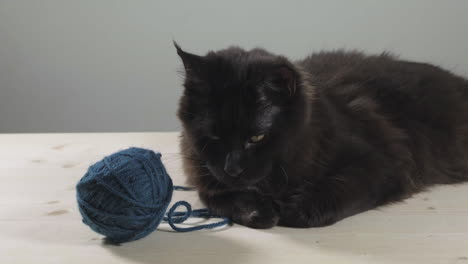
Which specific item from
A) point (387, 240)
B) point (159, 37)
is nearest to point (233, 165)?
point (387, 240)

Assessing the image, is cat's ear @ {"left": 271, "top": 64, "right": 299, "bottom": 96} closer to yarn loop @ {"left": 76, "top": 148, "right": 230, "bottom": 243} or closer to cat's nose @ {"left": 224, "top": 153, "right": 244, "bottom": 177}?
cat's nose @ {"left": 224, "top": 153, "right": 244, "bottom": 177}

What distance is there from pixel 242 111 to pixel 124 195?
14.4 inches

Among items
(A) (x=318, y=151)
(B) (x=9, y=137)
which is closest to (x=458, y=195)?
(A) (x=318, y=151)

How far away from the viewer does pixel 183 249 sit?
4.32 ft

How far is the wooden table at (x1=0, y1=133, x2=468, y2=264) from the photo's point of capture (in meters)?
1.26

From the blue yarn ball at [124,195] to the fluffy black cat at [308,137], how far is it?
0.62ft

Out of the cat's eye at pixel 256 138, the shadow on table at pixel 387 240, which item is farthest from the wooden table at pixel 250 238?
the cat's eye at pixel 256 138

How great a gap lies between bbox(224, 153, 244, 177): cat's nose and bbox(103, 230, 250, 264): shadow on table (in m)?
0.18

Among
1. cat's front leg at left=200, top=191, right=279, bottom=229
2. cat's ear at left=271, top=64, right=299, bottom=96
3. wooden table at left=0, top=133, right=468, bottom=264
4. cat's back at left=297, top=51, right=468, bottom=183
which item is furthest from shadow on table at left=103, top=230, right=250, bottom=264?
cat's back at left=297, top=51, right=468, bottom=183

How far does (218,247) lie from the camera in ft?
4.35

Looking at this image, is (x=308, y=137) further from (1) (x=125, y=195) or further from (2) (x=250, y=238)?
(1) (x=125, y=195)

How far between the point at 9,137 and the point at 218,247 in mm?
1625

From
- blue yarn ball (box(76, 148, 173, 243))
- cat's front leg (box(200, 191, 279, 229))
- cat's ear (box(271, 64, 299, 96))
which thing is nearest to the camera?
blue yarn ball (box(76, 148, 173, 243))

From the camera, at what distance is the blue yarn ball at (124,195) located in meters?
1.23
